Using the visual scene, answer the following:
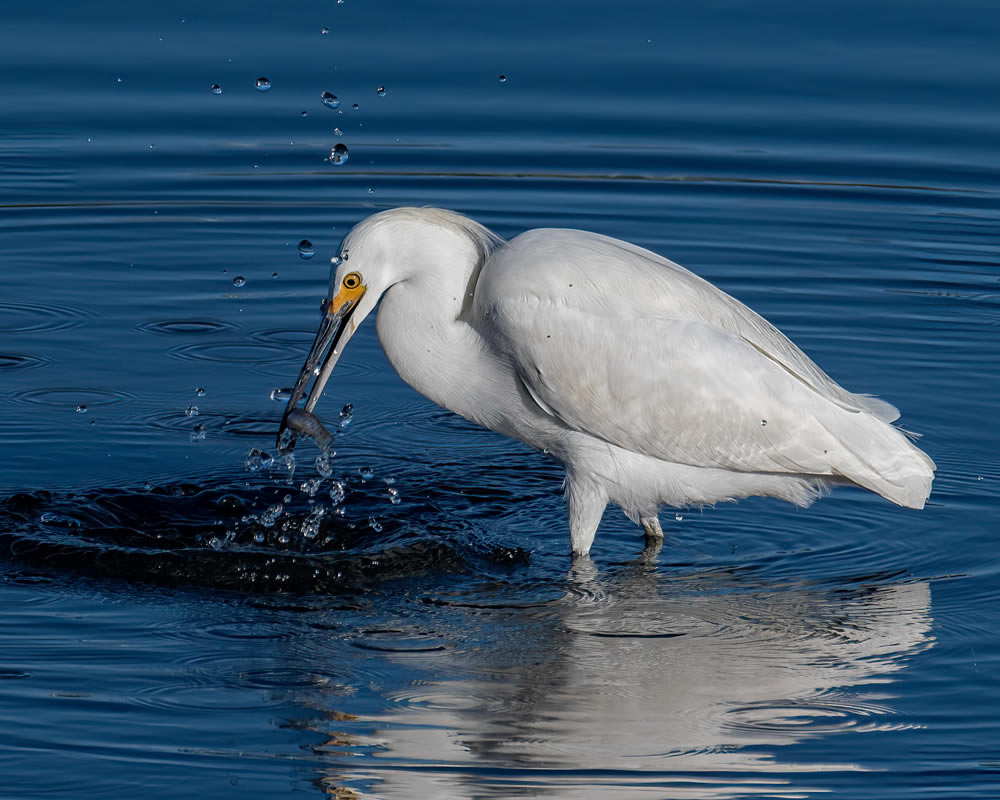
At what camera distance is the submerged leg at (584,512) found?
25.0 feet

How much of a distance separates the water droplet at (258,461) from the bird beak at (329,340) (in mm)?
796

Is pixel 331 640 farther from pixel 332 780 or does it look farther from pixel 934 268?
pixel 934 268

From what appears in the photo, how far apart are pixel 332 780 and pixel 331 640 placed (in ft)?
3.46

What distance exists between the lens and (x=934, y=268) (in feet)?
38.3

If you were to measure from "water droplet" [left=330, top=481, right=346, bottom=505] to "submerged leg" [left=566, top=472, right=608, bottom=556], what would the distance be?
1.07 metres

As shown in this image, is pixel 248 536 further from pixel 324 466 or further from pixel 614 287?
pixel 614 287

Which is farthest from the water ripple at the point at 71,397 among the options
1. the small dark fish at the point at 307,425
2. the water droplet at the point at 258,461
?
the small dark fish at the point at 307,425

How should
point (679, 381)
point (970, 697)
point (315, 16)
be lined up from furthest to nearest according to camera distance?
point (315, 16), point (679, 381), point (970, 697)

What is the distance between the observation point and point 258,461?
8523mm

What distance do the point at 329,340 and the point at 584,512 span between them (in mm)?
1289

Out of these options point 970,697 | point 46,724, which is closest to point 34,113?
point 46,724

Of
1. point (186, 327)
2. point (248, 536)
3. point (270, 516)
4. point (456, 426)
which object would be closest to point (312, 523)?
point (270, 516)

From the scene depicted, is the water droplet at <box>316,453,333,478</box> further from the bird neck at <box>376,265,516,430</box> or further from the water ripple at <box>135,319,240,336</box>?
the water ripple at <box>135,319,240,336</box>

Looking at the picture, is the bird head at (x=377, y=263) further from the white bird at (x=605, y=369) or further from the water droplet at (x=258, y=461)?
the water droplet at (x=258, y=461)
